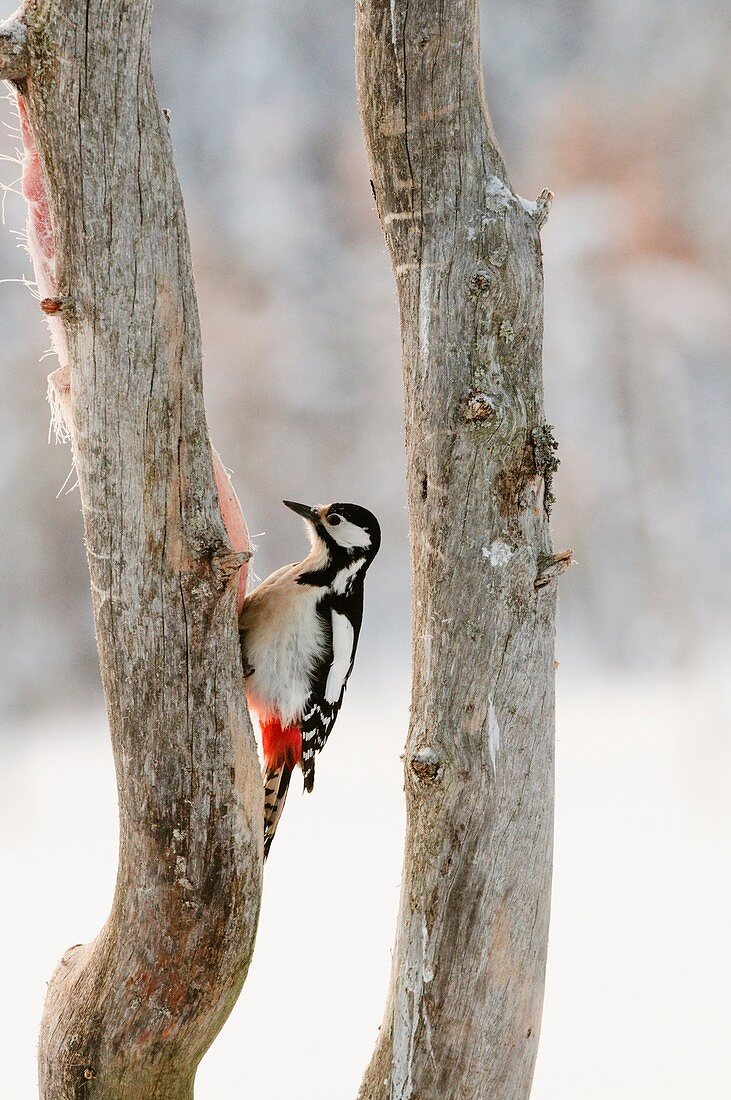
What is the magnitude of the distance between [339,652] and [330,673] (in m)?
0.03

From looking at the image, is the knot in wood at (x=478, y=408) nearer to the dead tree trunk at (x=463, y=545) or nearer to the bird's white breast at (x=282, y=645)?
the dead tree trunk at (x=463, y=545)

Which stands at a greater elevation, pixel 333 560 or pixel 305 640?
pixel 333 560

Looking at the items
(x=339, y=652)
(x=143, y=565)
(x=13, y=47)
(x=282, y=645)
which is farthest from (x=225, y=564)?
(x=13, y=47)

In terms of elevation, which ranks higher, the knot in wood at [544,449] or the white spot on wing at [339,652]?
the knot in wood at [544,449]

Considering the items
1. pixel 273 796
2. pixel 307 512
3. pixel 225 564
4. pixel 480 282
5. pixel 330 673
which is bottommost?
pixel 273 796

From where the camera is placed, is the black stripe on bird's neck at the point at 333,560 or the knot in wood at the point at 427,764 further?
the black stripe on bird's neck at the point at 333,560

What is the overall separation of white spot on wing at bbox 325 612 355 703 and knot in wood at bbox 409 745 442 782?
23 centimetres

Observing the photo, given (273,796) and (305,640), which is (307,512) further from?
(273,796)

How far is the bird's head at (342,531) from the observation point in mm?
1474

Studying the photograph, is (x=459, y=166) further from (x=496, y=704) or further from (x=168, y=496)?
(x=496, y=704)

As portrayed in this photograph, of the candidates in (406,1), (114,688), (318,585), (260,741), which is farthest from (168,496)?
(406,1)

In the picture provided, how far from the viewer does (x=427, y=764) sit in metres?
1.29

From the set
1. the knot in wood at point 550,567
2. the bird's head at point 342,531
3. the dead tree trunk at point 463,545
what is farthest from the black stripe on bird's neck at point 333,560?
the knot in wood at point 550,567

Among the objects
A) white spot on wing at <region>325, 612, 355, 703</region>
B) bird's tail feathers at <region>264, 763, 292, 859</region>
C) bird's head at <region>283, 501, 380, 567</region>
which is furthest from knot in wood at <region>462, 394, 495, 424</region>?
bird's tail feathers at <region>264, 763, 292, 859</region>
